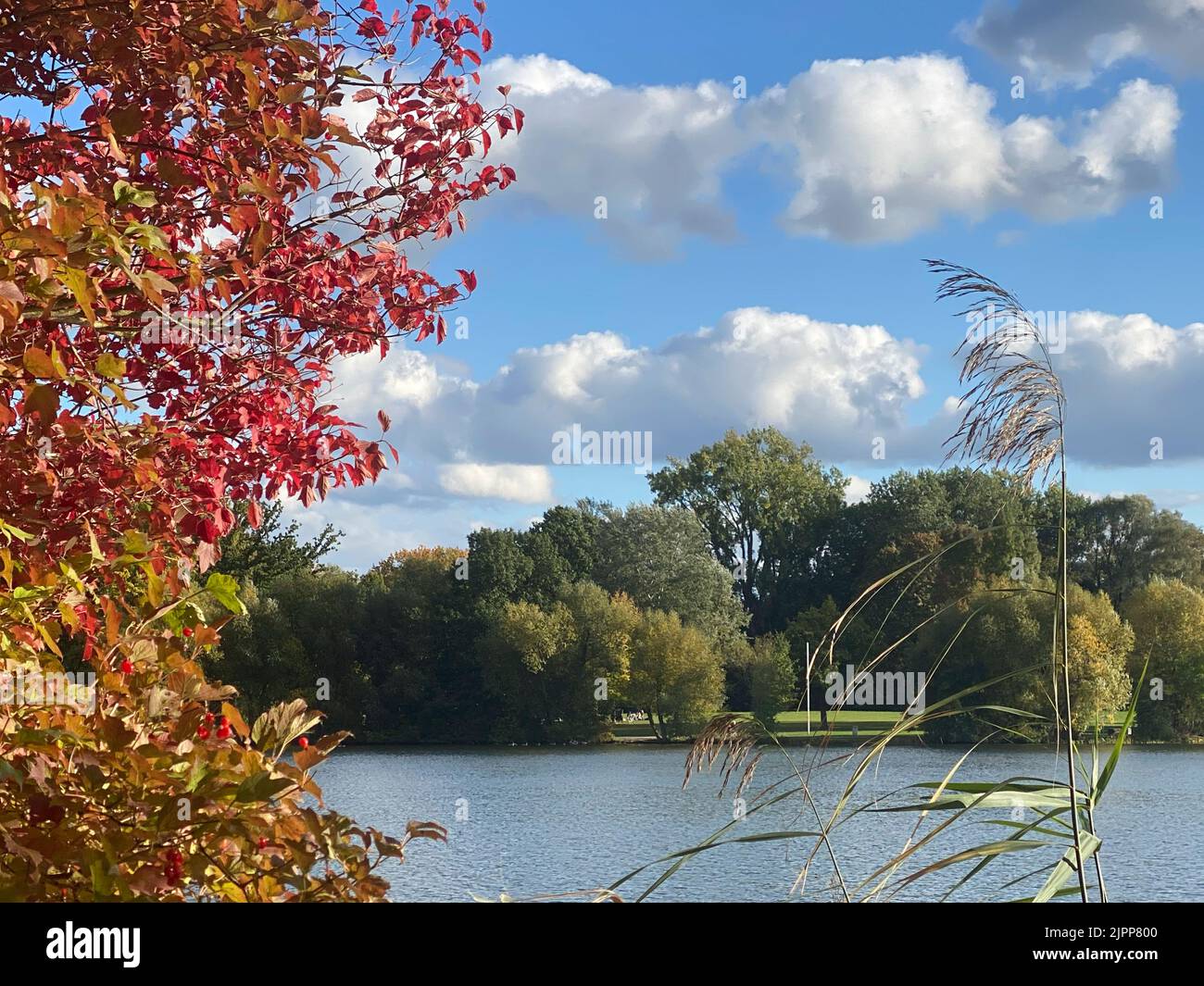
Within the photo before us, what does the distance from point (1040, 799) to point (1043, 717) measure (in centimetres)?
21

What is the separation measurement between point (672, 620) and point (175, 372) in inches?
1609

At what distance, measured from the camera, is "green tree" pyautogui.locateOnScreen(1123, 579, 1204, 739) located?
38.1 m

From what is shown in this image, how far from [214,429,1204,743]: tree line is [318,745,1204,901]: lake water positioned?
3220 millimetres

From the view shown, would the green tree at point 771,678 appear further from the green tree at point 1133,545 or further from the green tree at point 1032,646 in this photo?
the green tree at point 1133,545

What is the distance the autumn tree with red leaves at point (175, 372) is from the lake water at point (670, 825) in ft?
31.6

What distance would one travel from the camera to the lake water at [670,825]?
62.2 ft

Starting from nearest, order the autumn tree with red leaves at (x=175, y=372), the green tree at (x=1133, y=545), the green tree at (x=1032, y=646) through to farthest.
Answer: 1. the autumn tree with red leaves at (x=175, y=372)
2. the green tree at (x=1032, y=646)
3. the green tree at (x=1133, y=545)

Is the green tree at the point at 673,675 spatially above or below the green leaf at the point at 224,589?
below

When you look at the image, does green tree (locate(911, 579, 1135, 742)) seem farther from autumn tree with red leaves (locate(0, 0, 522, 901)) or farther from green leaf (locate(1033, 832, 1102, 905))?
green leaf (locate(1033, 832, 1102, 905))

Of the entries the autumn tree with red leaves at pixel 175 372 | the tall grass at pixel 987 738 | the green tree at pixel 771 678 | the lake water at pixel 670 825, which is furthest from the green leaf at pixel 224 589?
the green tree at pixel 771 678

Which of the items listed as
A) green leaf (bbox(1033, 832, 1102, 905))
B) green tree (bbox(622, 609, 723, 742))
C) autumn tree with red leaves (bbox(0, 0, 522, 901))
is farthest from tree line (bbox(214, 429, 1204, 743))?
green leaf (bbox(1033, 832, 1102, 905))

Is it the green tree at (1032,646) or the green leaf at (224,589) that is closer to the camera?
the green leaf at (224,589)
